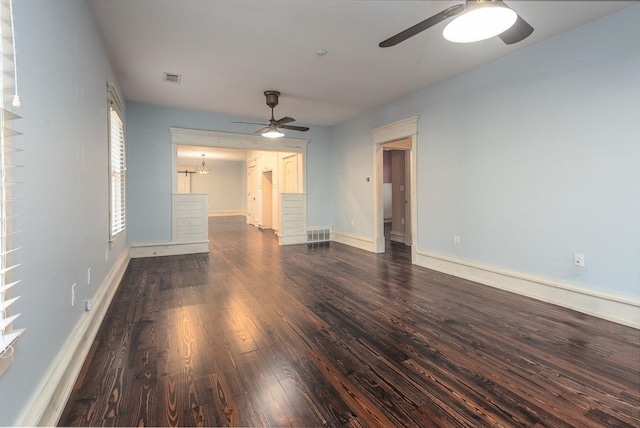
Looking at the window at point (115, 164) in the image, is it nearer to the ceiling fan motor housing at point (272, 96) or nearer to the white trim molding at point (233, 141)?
the white trim molding at point (233, 141)

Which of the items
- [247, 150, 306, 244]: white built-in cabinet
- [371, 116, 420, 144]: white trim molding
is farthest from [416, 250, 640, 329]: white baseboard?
[247, 150, 306, 244]: white built-in cabinet

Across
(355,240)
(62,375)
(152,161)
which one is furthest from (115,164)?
(355,240)

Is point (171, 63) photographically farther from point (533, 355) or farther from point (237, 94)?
point (533, 355)

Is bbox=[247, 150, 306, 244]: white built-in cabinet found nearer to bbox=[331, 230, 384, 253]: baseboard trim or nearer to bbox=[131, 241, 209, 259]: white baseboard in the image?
bbox=[331, 230, 384, 253]: baseboard trim

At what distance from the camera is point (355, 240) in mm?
6469

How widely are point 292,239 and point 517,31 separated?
5569mm

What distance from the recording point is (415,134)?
484cm

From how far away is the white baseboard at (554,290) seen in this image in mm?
2671

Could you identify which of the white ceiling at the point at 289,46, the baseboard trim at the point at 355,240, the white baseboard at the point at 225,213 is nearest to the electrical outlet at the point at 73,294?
the white ceiling at the point at 289,46

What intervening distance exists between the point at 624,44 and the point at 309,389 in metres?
3.76

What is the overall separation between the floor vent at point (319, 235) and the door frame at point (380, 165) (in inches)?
63.9

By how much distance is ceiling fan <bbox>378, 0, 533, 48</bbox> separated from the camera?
158cm

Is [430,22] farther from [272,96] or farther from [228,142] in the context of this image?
[228,142]

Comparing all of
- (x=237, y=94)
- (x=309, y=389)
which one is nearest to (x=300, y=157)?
(x=237, y=94)
